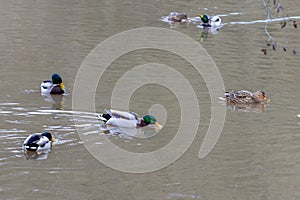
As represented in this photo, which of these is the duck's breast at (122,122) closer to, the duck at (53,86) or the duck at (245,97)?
the duck at (53,86)

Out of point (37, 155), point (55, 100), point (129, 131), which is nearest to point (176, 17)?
point (55, 100)

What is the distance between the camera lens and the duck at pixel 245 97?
12.5 meters

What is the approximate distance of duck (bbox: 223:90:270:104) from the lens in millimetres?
12461

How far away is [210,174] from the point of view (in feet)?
28.8

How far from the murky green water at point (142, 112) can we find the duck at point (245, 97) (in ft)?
0.97

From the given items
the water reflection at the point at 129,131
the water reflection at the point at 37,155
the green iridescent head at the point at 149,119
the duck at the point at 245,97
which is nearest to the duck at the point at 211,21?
the duck at the point at 245,97

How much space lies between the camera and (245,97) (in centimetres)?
1255

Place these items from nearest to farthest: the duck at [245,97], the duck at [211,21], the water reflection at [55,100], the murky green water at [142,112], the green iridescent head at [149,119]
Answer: the murky green water at [142,112] → the green iridescent head at [149,119] → the water reflection at [55,100] → the duck at [245,97] → the duck at [211,21]

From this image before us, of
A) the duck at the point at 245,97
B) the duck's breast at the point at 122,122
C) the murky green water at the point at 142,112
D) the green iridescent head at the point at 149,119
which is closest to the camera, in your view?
the murky green water at the point at 142,112

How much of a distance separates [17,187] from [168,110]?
4.27 m

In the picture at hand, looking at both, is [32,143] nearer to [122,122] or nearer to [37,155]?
[37,155]

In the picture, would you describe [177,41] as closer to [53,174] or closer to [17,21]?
[17,21]

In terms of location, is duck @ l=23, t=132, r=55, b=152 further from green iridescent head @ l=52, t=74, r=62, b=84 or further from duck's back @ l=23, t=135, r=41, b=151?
green iridescent head @ l=52, t=74, r=62, b=84

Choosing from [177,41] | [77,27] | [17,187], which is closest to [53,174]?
[17,187]
